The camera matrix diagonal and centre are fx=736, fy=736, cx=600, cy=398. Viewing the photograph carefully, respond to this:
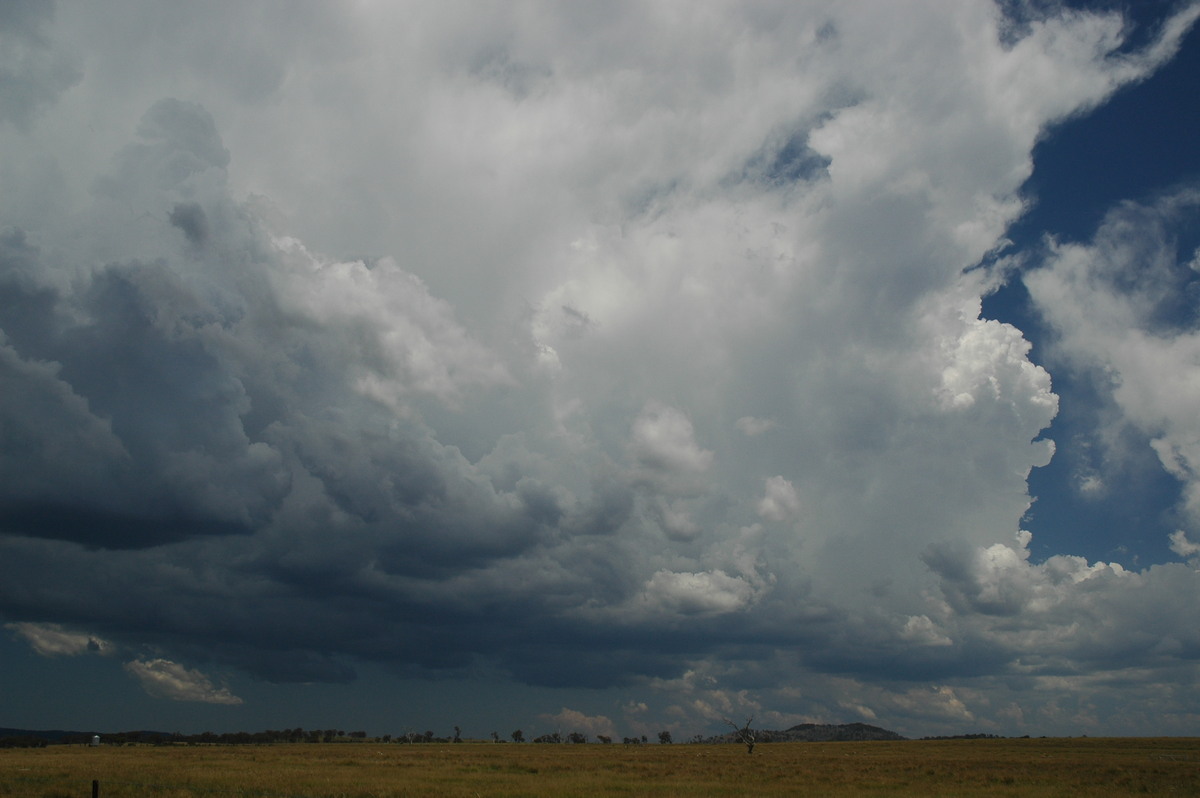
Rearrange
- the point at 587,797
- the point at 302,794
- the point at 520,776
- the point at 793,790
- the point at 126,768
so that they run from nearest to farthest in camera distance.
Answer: the point at 302,794
the point at 587,797
the point at 793,790
the point at 520,776
the point at 126,768

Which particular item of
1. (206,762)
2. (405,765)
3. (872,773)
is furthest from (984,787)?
(206,762)

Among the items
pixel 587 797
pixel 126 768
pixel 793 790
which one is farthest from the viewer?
pixel 126 768

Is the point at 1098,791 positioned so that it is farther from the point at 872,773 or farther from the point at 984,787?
the point at 872,773

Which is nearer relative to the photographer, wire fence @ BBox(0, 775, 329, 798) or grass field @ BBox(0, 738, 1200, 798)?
wire fence @ BBox(0, 775, 329, 798)

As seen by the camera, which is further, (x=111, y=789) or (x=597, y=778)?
(x=597, y=778)

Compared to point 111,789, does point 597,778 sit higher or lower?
lower

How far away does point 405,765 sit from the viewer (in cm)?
7969

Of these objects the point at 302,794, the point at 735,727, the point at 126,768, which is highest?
the point at 302,794

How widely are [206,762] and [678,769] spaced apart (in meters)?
51.0

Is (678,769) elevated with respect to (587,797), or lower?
lower

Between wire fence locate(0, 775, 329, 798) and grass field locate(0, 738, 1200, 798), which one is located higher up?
wire fence locate(0, 775, 329, 798)

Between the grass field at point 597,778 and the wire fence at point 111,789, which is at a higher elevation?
the wire fence at point 111,789

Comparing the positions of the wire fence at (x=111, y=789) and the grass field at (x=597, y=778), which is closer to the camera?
the wire fence at (x=111, y=789)

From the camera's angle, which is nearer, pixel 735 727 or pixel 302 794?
pixel 302 794
